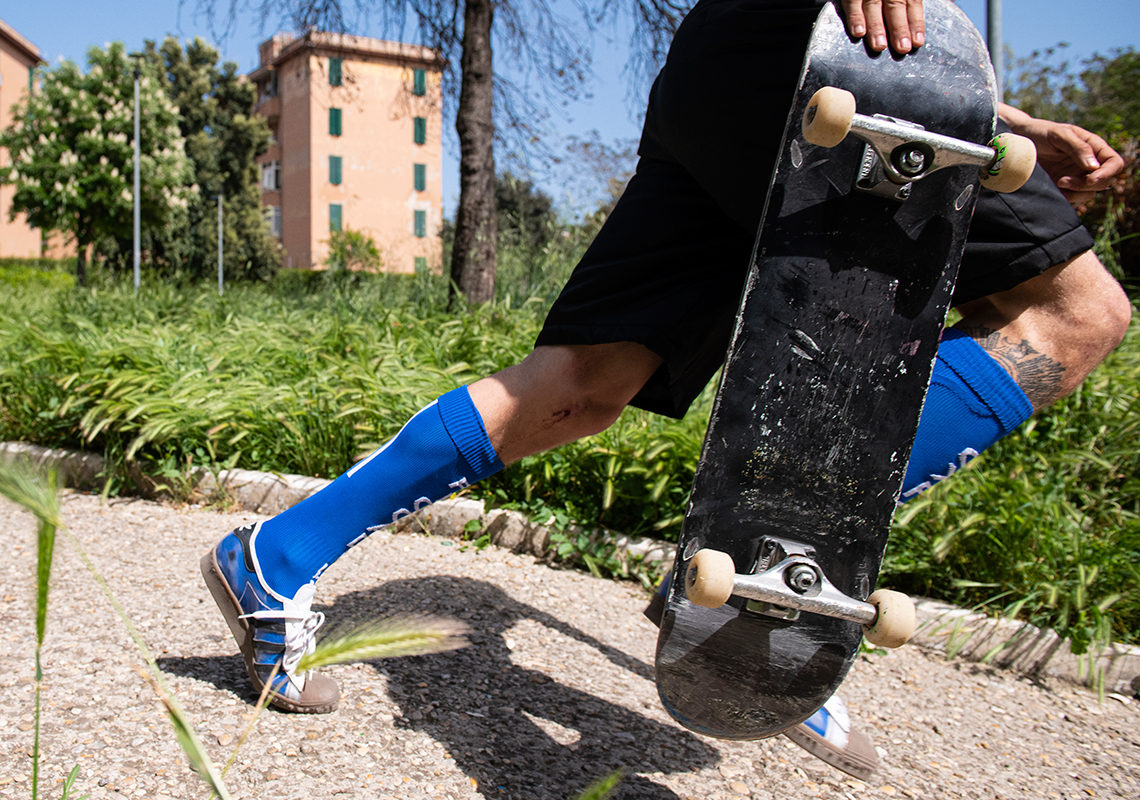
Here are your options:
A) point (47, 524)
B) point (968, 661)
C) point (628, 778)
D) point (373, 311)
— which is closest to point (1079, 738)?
point (968, 661)

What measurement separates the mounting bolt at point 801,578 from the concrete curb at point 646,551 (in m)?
1.42

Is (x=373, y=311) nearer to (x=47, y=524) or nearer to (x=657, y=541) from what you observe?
(x=657, y=541)

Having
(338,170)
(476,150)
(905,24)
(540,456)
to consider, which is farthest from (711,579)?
(338,170)

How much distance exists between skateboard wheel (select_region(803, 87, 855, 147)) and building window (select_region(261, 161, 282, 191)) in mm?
42652

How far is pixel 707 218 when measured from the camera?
52.9 inches

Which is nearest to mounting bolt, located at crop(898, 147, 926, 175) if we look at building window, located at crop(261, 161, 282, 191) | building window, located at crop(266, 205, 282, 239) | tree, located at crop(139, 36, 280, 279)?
tree, located at crop(139, 36, 280, 279)

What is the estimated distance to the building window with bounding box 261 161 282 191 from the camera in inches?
1559

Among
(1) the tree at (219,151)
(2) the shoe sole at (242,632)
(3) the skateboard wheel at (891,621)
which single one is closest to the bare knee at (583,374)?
(3) the skateboard wheel at (891,621)

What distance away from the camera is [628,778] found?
1359mm

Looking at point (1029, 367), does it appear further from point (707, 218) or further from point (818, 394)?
point (707, 218)

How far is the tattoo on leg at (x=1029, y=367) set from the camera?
4.16 ft

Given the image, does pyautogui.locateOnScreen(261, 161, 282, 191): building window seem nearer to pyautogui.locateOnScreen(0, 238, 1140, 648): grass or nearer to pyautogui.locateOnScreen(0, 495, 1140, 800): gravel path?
pyautogui.locateOnScreen(0, 238, 1140, 648): grass

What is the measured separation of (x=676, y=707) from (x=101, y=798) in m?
0.83

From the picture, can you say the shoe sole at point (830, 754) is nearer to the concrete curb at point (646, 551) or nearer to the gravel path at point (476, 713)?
the gravel path at point (476, 713)
